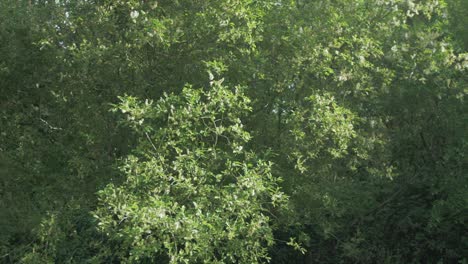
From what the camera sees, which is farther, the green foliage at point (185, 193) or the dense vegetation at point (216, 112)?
the dense vegetation at point (216, 112)

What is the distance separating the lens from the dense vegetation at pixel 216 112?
7516 millimetres

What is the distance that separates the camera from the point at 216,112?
7.71 meters

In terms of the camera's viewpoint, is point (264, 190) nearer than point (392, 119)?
Yes

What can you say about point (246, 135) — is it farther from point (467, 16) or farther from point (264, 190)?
point (467, 16)

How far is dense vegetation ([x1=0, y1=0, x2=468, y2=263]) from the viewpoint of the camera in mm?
7516

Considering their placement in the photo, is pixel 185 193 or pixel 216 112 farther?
pixel 216 112

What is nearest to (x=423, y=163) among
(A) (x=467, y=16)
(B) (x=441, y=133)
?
(B) (x=441, y=133)

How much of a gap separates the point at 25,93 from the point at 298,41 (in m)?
4.01

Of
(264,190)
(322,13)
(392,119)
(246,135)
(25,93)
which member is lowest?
(264,190)

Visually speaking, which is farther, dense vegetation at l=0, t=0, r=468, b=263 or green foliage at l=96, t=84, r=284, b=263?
dense vegetation at l=0, t=0, r=468, b=263

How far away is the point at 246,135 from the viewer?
25.0ft

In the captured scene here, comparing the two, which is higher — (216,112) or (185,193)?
(216,112)

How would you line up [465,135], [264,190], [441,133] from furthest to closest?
[441,133] < [465,135] < [264,190]

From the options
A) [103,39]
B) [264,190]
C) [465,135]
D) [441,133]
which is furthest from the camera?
[441,133]
